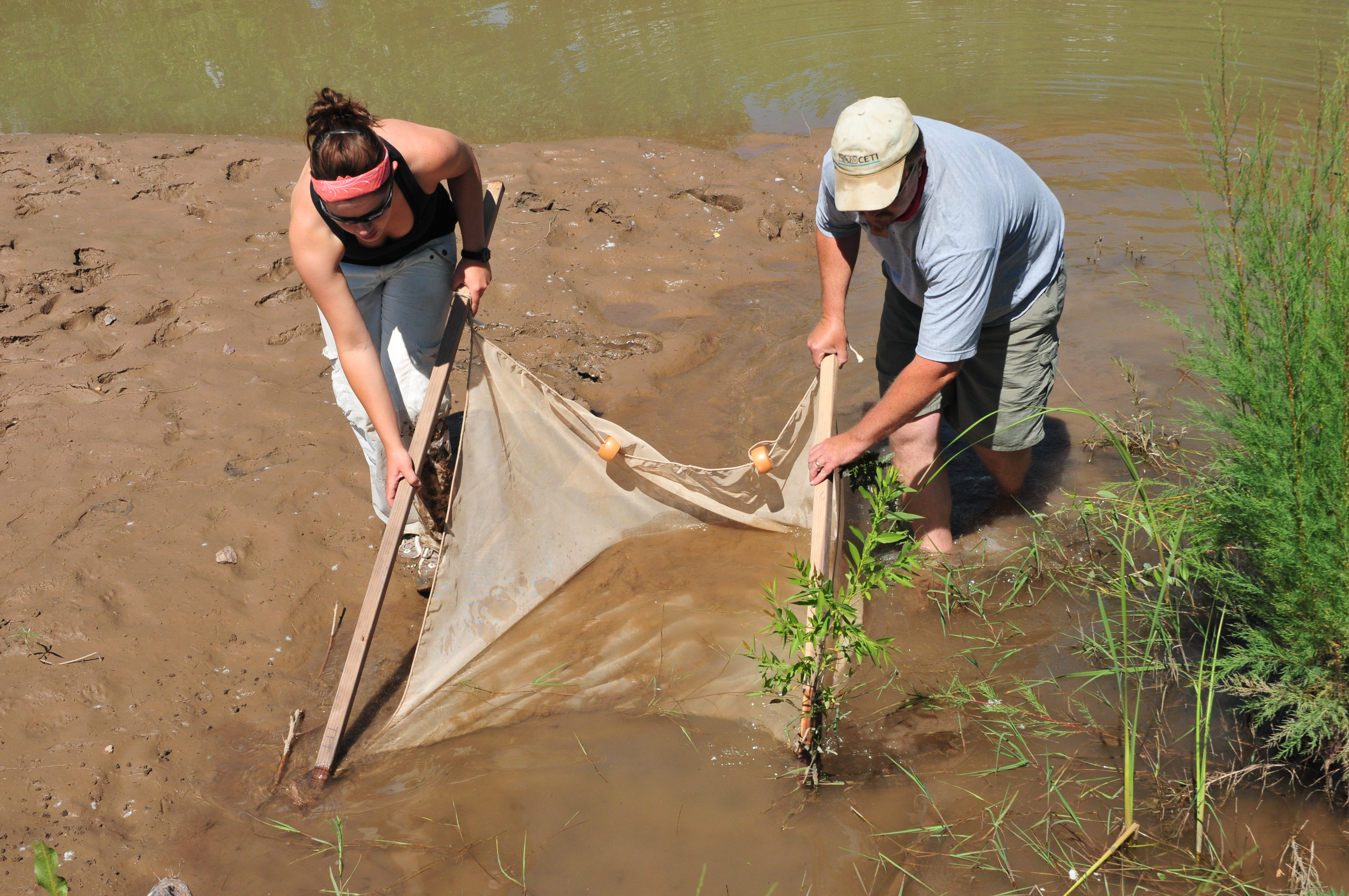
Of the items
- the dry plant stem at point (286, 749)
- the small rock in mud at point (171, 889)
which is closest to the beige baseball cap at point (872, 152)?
the dry plant stem at point (286, 749)

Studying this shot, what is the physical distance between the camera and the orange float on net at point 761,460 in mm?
3328

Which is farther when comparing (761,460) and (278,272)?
(278,272)

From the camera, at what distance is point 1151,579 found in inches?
127

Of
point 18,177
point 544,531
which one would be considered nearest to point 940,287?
point 544,531

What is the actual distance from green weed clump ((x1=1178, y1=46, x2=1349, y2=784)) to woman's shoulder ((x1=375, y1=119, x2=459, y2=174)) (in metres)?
2.20

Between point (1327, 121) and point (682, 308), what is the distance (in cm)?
344

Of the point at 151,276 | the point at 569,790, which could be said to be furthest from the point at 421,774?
the point at 151,276

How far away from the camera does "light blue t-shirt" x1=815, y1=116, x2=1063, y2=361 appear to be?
2.49 metres

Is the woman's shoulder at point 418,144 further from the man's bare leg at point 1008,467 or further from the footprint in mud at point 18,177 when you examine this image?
the footprint in mud at point 18,177

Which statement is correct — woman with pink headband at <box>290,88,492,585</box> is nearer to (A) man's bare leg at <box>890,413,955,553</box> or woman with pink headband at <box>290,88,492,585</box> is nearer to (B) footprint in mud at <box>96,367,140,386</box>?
(A) man's bare leg at <box>890,413,955,553</box>

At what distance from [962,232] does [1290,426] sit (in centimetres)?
95

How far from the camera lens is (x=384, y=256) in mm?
2955

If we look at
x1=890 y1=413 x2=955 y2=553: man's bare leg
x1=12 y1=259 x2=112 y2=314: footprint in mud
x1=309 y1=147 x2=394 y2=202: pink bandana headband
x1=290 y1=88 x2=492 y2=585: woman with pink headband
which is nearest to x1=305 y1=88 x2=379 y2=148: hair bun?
x1=290 y1=88 x2=492 y2=585: woman with pink headband

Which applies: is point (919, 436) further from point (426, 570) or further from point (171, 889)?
point (171, 889)
